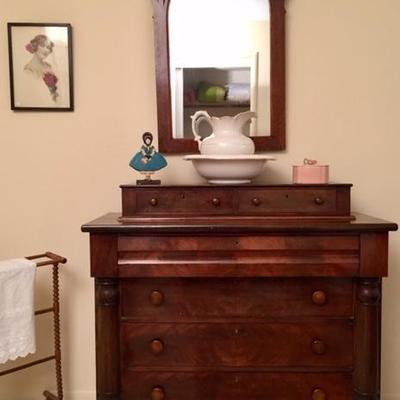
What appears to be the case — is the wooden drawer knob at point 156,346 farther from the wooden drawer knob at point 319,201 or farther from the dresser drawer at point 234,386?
the wooden drawer knob at point 319,201

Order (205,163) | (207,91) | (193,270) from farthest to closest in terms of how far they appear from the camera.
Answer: (207,91) < (205,163) < (193,270)

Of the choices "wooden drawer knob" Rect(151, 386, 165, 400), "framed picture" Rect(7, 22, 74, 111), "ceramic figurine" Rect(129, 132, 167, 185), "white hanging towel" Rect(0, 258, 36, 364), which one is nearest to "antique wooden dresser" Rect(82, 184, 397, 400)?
"wooden drawer knob" Rect(151, 386, 165, 400)

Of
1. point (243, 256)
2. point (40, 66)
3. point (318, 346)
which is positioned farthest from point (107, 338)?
point (40, 66)

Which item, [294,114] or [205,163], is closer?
[205,163]

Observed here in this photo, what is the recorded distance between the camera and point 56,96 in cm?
185

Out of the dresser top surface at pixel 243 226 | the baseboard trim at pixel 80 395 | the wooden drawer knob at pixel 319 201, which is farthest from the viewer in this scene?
the baseboard trim at pixel 80 395

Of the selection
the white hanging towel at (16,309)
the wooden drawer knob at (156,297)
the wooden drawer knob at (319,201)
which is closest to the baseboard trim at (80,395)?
the white hanging towel at (16,309)

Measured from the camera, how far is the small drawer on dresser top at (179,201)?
146 cm

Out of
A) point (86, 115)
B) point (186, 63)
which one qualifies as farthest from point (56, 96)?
point (186, 63)

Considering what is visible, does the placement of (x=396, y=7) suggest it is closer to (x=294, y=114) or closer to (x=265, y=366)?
(x=294, y=114)

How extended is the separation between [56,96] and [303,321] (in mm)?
1345

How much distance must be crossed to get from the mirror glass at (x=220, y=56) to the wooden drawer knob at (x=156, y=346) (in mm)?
856

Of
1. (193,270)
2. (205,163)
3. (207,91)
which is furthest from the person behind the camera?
(207,91)

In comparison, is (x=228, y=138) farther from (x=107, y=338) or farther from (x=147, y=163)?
(x=107, y=338)
